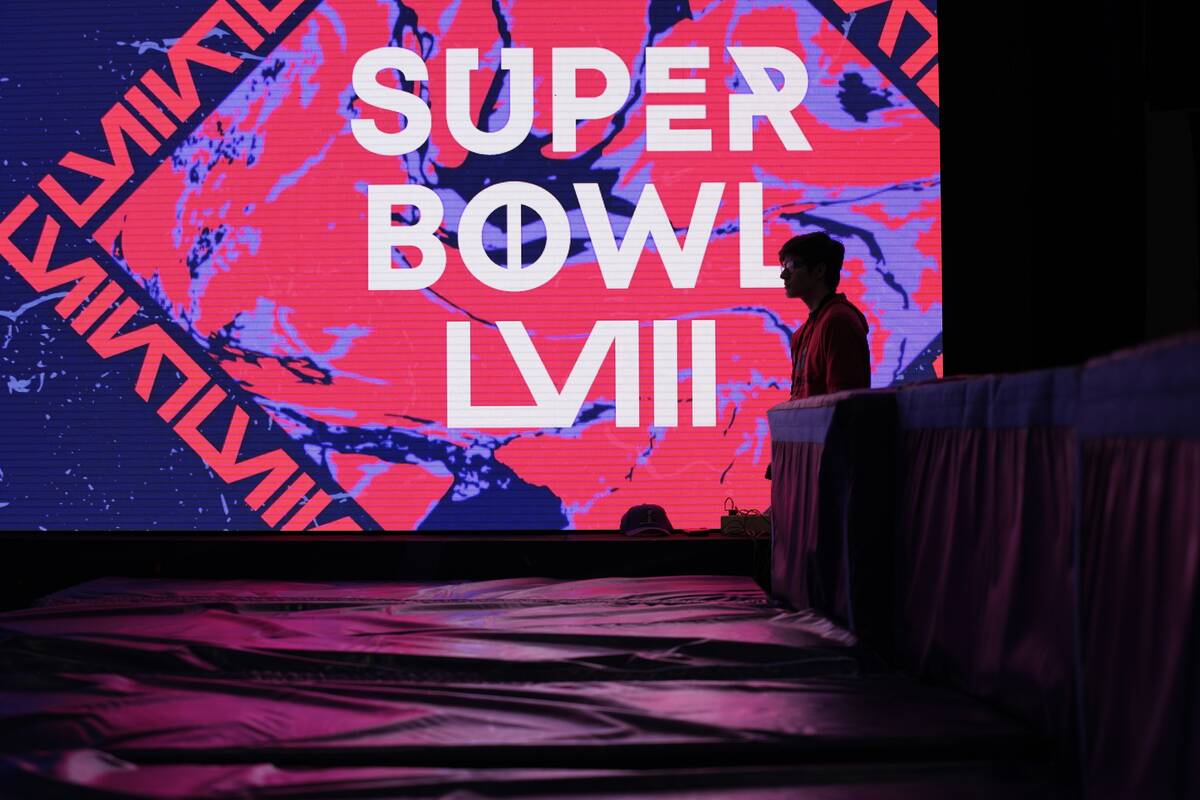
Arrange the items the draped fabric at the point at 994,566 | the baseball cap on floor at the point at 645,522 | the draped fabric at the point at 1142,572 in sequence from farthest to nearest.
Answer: the baseball cap on floor at the point at 645,522 → the draped fabric at the point at 994,566 → the draped fabric at the point at 1142,572

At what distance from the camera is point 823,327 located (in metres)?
3.03

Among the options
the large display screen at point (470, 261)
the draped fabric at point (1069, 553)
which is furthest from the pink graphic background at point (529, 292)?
the draped fabric at point (1069, 553)

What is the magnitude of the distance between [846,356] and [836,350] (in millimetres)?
40

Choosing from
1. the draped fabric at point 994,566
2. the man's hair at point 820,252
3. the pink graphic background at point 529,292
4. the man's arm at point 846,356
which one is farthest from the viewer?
the pink graphic background at point 529,292

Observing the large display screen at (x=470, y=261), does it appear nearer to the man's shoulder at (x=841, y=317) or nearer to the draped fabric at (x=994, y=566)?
the man's shoulder at (x=841, y=317)

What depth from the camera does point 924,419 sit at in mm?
1629

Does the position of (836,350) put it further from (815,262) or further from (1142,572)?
(1142,572)

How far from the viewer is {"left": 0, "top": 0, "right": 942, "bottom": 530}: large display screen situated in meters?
3.96

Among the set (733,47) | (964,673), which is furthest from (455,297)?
(964,673)

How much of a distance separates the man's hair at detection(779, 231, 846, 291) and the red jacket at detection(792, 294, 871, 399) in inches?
3.7

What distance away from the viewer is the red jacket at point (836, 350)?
2967 mm

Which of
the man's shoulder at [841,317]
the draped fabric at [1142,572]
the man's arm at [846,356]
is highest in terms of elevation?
the man's shoulder at [841,317]

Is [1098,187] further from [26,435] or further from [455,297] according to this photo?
[26,435]

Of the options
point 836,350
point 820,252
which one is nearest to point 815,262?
point 820,252
